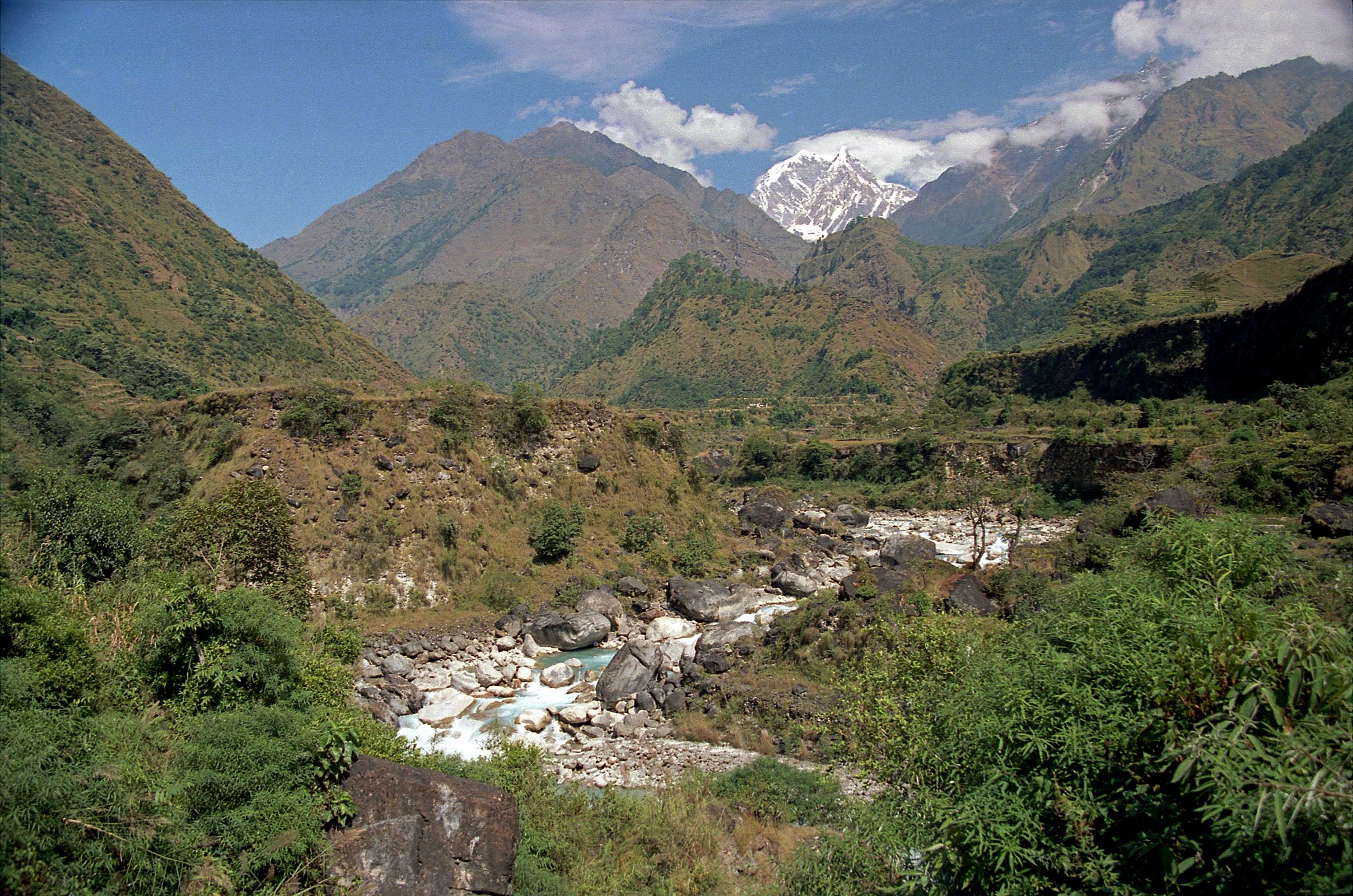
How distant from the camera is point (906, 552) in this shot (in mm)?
33281

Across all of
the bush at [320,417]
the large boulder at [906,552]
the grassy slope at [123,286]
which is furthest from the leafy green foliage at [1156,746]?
the grassy slope at [123,286]

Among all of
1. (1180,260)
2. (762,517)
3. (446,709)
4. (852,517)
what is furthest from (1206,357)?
(1180,260)

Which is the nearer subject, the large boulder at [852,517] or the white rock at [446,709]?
the white rock at [446,709]

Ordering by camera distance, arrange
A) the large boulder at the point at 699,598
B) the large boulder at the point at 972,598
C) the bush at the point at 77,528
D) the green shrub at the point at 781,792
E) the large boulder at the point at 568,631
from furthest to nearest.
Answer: the large boulder at the point at 699,598 < the large boulder at the point at 568,631 < the large boulder at the point at 972,598 < the bush at the point at 77,528 < the green shrub at the point at 781,792

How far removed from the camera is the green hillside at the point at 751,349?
117 metres

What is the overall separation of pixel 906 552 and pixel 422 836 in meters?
28.7

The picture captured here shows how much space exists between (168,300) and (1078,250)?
702 ft

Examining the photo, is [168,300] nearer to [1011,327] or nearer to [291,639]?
[291,639]

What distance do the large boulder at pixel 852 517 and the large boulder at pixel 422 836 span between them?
39.4 metres

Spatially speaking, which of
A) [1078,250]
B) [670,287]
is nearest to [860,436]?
[670,287]

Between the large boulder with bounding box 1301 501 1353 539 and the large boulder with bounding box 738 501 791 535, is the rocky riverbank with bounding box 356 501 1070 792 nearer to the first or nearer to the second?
the large boulder with bounding box 738 501 791 535

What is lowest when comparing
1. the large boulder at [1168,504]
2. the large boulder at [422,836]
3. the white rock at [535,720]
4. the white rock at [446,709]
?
the white rock at [446,709]

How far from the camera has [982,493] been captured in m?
39.1

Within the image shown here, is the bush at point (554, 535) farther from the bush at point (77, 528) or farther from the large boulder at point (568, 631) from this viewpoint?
the bush at point (77, 528)
